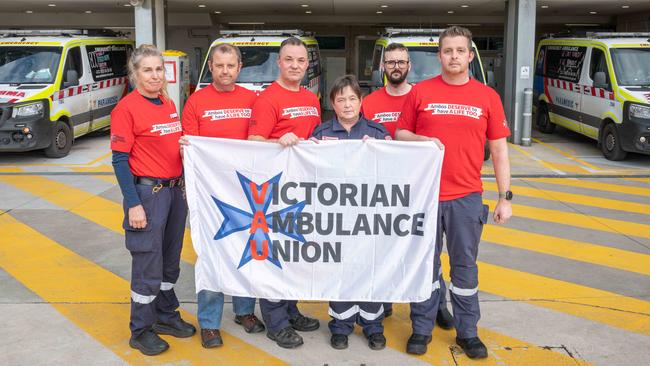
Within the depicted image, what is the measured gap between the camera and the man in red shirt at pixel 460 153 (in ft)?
14.6

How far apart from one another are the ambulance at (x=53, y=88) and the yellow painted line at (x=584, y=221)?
26.8 ft

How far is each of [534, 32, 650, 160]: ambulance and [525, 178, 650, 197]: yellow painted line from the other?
1.72 meters

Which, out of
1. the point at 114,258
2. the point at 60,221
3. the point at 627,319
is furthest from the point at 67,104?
the point at 627,319

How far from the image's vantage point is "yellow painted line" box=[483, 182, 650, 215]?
9156mm

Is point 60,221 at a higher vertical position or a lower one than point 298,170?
lower

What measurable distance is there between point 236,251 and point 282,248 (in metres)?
0.31

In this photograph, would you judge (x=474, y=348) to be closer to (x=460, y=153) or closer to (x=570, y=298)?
(x=460, y=153)

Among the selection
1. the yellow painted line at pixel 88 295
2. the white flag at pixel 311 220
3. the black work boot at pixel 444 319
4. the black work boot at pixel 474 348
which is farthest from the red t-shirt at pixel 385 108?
the yellow painted line at pixel 88 295

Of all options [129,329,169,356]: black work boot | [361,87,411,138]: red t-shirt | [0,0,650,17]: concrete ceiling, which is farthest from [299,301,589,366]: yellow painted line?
[0,0,650,17]: concrete ceiling

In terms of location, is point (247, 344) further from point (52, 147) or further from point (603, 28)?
point (603, 28)

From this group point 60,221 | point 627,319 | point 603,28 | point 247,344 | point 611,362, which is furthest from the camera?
point 603,28

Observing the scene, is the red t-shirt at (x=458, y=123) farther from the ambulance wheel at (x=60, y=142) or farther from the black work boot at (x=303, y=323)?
the ambulance wheel at (x=60, y=142)

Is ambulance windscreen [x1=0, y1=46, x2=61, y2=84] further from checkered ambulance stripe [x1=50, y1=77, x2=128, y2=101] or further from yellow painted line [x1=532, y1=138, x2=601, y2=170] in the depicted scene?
yellow painted line [x1=532, y1=138, x2=601, y2=170]

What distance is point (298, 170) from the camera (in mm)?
4594
